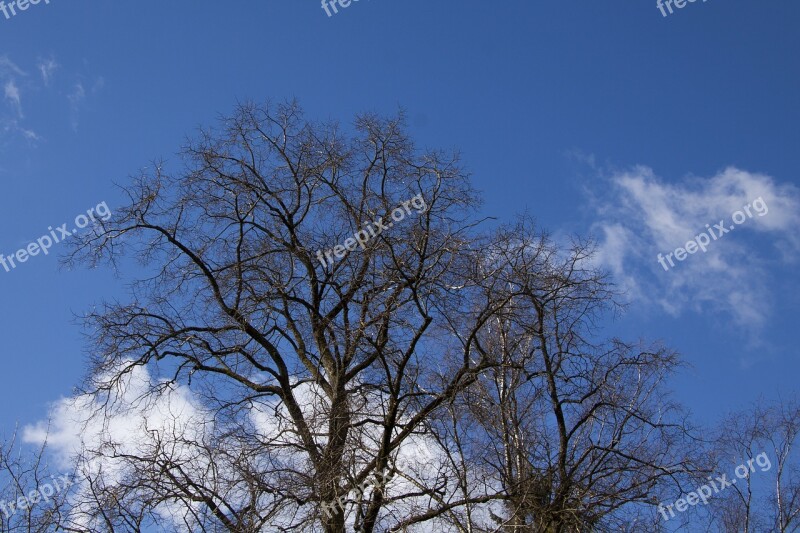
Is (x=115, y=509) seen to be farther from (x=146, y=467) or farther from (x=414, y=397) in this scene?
(x=414, y=397)

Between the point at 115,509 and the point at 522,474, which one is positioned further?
the point at 522,474

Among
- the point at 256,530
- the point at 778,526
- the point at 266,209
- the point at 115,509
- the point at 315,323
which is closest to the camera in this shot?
the point at 256,530

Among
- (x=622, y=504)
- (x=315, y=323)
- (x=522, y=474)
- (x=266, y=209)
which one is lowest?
(x=622, y=504)

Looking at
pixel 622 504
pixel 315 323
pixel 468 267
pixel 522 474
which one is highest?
pixel 315 323

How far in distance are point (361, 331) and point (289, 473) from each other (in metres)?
1.83

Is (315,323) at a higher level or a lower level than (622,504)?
higher

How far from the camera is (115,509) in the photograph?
402 inches

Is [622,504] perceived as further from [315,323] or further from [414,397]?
[315,323]

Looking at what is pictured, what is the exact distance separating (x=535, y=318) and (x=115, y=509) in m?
5.72

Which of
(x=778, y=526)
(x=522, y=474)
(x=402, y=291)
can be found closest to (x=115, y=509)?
(x=402, y=291)

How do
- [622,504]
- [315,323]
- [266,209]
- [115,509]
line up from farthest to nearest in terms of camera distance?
[266,209], [315,323], [622,504], [115,509]

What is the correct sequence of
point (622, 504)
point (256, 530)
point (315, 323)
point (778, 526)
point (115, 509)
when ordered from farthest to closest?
point (778, 526) → point (315, 323) → point (622, 504) → point (115, 509) → point (256, 530)

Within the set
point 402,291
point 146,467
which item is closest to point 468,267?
point 402,291

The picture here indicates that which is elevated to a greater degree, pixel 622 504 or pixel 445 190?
pixel 445 190
